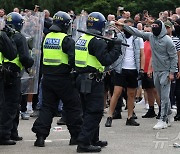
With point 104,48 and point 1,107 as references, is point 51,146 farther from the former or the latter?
point 104,48

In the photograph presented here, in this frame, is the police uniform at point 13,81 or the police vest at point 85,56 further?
the police uniform at point 13,81

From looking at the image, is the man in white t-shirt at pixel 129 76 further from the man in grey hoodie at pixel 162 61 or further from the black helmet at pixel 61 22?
the black helmet at pixel 61 22

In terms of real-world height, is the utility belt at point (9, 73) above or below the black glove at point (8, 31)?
below

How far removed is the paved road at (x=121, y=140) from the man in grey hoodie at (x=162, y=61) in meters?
0.47

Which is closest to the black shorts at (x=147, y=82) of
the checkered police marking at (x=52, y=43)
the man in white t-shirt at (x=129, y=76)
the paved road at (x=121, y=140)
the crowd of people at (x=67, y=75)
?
the paved road at (x=121, y=140)

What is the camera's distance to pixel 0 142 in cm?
984

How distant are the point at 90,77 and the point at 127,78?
9.55 ft

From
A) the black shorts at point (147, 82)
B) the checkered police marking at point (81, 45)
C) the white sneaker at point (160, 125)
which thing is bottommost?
the white sneaker at point (160, 125)

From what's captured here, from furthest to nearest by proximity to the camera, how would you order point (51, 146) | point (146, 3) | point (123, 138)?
point (146, 3), point (123, 138), point (51, 146)

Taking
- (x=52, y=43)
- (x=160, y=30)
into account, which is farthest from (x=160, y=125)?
(x=52, y=43)

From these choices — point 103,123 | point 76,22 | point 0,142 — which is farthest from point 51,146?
point 76,22

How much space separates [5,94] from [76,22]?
420 cm

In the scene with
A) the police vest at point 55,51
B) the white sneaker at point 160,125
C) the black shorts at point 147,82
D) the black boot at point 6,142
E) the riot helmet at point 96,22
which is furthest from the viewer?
the black shorts at point 147,82

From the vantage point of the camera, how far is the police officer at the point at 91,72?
9.10 meters
